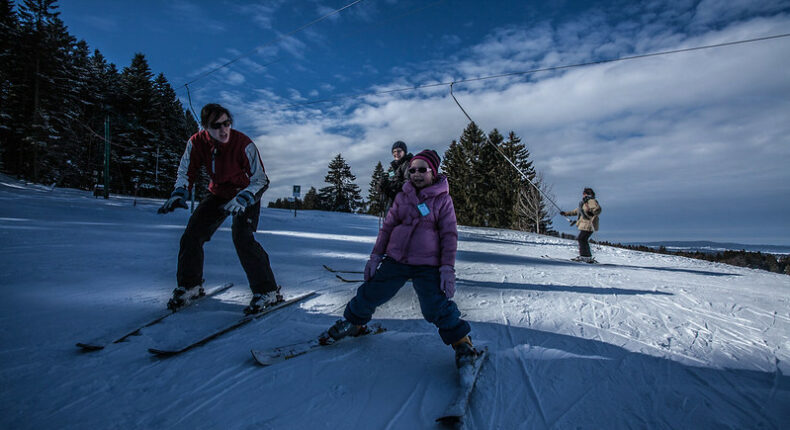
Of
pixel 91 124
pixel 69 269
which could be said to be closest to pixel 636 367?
pixel 69 269

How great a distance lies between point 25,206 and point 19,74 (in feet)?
78.8

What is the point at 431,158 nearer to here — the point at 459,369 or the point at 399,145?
the point at 459,369

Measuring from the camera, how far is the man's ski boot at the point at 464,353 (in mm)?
1882

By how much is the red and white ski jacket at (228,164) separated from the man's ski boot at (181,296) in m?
0.99

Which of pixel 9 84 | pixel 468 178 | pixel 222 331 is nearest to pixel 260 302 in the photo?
pixel 222 331

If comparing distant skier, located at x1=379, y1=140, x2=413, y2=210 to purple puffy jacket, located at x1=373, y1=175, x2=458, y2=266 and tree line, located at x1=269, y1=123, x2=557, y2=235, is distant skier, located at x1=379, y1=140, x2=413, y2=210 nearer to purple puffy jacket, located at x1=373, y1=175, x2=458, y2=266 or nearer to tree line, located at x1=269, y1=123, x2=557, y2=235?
purple puffy jacket, located at x1=373, y1=175, x2=458, y2=266

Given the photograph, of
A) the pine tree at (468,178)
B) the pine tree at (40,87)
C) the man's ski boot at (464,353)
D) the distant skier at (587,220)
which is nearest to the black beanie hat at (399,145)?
the man's ski boot at (464,353)

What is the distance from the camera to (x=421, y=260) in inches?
81.0

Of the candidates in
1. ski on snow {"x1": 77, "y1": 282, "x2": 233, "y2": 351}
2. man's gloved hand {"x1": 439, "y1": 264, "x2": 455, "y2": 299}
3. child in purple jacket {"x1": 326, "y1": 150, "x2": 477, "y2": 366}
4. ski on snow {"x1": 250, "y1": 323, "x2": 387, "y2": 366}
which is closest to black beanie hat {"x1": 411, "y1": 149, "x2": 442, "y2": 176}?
child in purple jacket {"x1": 326, "y1": 150, "x2": 477, "y2": 366}

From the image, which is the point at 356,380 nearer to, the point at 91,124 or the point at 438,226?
the point at 438,226

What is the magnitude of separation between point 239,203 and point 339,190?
40094 millimetres

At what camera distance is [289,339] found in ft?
7.97

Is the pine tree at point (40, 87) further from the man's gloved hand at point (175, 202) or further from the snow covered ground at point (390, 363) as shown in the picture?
the man's gloved hand at point (175, 202)

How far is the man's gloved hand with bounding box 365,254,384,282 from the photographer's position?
2.15m
